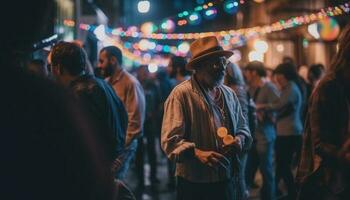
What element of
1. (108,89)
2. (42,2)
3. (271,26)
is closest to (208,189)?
(108,89)

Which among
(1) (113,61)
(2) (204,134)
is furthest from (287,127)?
(2) (204,134)

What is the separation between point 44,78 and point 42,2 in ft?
0.84

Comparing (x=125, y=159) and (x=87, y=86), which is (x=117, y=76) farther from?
(x=87, y=86)

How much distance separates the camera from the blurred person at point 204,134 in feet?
14.7

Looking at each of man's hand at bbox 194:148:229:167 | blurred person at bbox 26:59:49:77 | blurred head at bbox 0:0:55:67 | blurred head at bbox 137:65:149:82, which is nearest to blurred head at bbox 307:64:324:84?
blurred head at bbox 137:65:149:82

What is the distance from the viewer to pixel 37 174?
1803 millimetres

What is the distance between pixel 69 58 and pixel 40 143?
2773 millimetres

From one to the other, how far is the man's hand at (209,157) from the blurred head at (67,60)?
1.17 m

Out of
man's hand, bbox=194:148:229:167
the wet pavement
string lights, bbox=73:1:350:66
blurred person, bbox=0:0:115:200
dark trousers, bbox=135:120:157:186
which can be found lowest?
the wet pavement

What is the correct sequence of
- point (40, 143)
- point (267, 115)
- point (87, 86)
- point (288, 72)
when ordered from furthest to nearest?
point (288, 72) < point (267, 115) < point (87, 86) < point (40, 143)

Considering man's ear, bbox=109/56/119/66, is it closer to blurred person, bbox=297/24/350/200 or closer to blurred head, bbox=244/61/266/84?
blurred head, bbox=244/61/266/84

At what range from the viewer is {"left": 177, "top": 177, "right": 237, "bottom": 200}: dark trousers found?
4.54m

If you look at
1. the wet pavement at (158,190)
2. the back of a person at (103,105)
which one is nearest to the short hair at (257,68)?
the wet pavement at (158,190)

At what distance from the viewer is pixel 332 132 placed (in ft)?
12.6
